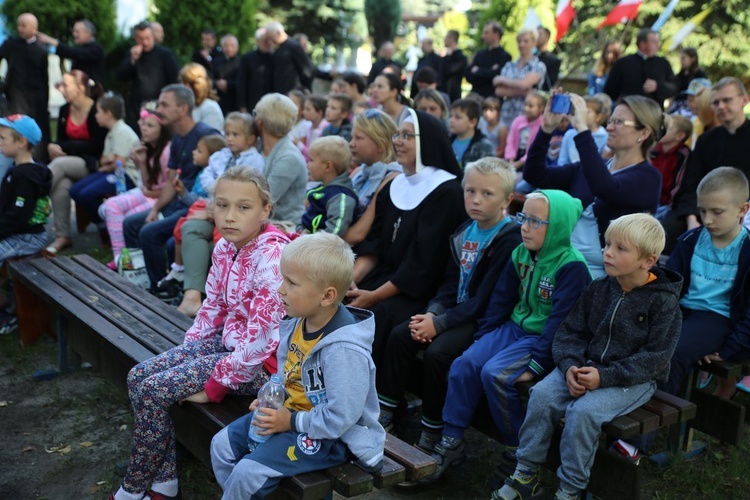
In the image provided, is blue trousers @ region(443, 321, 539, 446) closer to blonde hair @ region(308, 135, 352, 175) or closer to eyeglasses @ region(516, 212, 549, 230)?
eyeglasses @ region(516, 212, 549, 230)

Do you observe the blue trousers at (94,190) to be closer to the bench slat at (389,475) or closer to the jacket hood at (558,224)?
the jacket hood at (558,224)

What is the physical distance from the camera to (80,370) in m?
4.99

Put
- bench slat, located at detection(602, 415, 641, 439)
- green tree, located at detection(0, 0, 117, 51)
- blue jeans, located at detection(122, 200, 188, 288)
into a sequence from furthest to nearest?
1. green tree, located at detection(0, 0, 117, 51)
2. blue jeans, located at detection(122, 200, 188, 288)
3. bench slat, located at detection(602, 415, 641, 439)

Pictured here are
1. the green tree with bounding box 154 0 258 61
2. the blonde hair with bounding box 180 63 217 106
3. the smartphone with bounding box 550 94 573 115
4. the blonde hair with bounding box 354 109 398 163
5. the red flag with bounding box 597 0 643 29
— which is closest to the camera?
the smartphone with bounding box 550 94 573 115

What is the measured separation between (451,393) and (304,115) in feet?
17.7

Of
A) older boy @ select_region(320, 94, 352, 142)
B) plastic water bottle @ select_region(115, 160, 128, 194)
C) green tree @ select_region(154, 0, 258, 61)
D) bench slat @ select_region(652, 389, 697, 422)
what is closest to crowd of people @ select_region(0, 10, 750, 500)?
bench slat @ select_region(652, 389, 697, 422)

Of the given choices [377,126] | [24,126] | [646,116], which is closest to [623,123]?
[646,116]

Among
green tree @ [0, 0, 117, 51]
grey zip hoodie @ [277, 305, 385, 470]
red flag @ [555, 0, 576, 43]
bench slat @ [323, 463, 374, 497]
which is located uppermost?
red flag @ [555, 0, 576, 43]

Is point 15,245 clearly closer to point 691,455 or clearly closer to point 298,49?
point 691,455

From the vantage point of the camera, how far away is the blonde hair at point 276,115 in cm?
566

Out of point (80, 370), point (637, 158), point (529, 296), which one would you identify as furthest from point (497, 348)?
point (80, 370)

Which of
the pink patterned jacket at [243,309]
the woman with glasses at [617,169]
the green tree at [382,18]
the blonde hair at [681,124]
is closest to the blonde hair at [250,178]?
the pink patterned jacket at [243,309]

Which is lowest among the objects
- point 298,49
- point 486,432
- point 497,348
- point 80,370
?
point 80,370

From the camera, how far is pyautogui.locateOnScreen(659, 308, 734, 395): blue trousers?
370 cm
